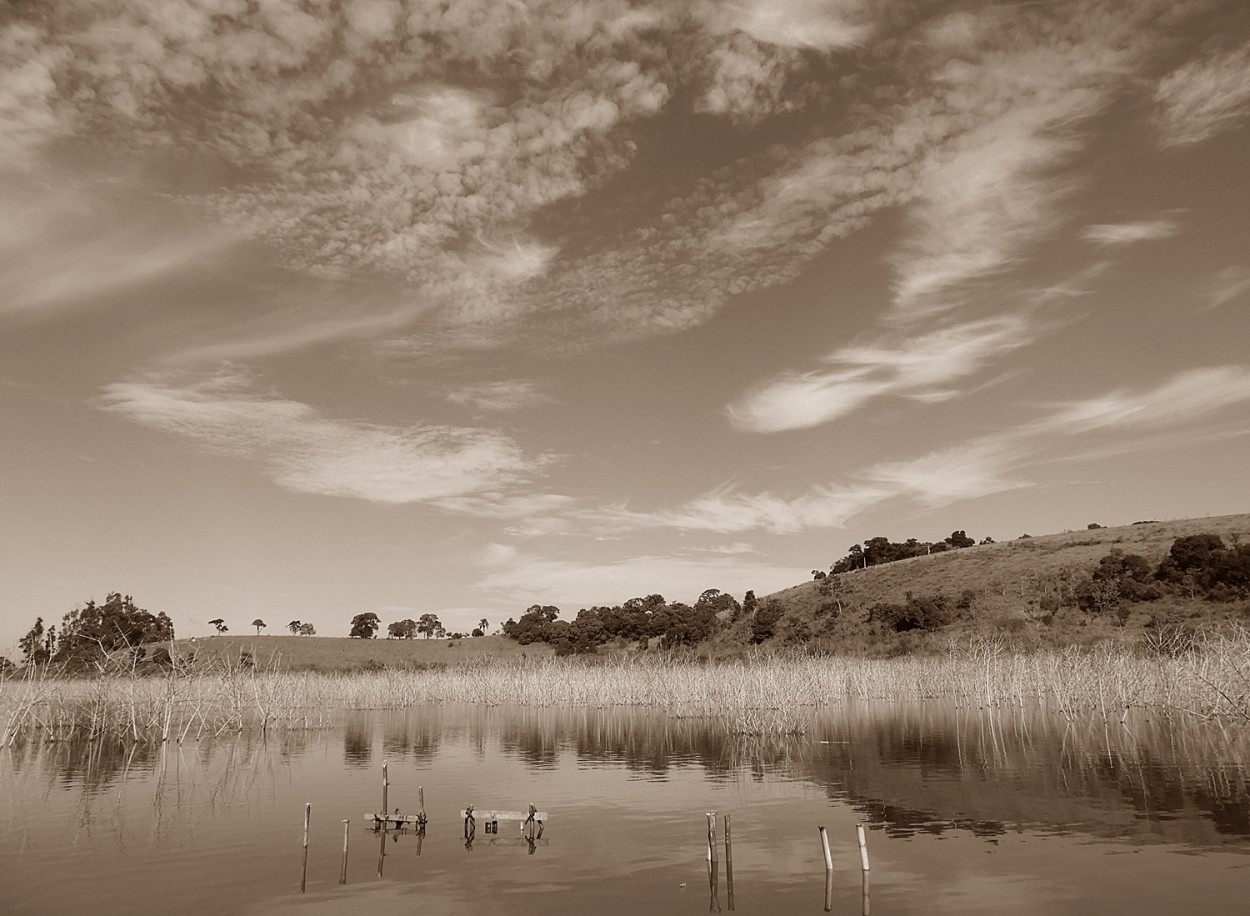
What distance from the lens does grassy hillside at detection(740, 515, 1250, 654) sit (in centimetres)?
6400

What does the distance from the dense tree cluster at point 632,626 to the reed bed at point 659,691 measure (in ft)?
165

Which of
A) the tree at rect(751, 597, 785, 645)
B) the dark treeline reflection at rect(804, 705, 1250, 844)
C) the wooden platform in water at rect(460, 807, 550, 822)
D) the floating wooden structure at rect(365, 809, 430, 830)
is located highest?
the tree at rect(751, 597, 785, 645)

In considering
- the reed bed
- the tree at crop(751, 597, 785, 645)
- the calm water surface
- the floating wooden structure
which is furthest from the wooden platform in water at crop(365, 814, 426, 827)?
the tree at crop(751, 597, 785, 645)

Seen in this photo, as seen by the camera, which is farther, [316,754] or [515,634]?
[515,634]

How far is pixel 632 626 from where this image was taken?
350ft

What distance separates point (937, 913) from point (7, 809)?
18495 millimetres

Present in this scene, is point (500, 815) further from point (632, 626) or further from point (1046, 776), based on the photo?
point (632, 626)

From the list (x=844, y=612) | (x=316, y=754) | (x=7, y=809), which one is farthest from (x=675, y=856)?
(x=844, y=612)

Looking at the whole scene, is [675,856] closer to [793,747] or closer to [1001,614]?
[793,747]

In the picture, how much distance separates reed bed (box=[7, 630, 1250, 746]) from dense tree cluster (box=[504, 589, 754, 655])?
5018 cm

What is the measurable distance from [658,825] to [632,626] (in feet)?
302

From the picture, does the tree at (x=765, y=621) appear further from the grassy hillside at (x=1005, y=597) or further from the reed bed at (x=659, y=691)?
the reed bed at (x=659, y=691)

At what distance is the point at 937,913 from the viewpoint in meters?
10.6

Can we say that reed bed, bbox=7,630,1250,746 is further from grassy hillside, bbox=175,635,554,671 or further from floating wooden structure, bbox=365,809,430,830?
grassy hillside, bbox=175,635,554,671
